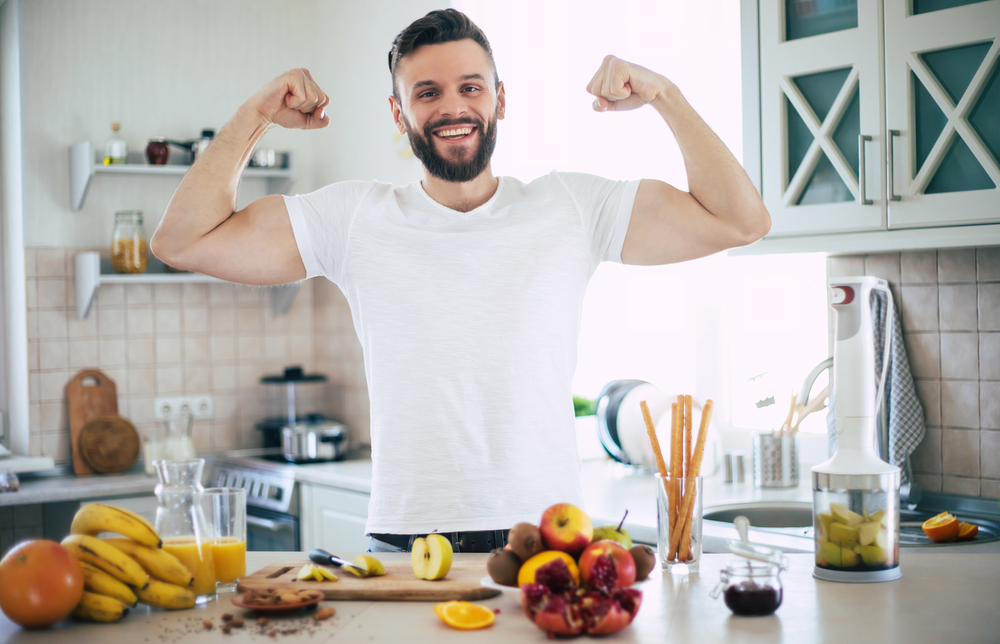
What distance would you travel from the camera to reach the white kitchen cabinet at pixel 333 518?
2984 mm

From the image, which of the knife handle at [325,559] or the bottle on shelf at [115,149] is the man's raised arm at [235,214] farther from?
the bottle on shelf at [115,149]

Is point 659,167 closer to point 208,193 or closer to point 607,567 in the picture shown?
point 208,193

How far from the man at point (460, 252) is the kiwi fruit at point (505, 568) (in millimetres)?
316

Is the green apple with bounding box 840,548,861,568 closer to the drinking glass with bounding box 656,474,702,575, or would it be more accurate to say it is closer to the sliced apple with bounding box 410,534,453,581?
the drinking glass with bounding box 656,474,702,575

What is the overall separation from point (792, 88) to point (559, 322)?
1.03m

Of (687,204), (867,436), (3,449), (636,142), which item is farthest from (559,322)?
(3,449)

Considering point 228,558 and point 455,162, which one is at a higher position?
point 455,162

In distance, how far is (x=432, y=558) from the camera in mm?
1300

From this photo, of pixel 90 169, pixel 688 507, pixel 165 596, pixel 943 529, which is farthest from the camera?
pixel 90 169

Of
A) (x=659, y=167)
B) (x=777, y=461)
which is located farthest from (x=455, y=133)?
(x=777, y=461)

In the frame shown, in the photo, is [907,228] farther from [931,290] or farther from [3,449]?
[3,449]

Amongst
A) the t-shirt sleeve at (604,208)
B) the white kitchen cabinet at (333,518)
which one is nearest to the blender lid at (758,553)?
the t-shirt sleeve at (604,208)

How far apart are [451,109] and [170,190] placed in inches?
91.9

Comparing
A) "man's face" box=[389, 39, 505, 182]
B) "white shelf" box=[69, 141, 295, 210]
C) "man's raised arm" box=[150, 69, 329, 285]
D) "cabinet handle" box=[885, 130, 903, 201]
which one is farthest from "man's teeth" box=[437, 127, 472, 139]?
"white shelf" box=[69, 141, 295, 210]
